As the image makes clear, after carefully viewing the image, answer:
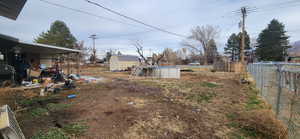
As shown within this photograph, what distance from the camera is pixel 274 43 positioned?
102 feet

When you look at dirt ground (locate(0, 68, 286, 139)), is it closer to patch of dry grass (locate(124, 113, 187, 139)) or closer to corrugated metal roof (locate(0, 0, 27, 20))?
patch of dry grass (locate(124, 113, 187, 139))

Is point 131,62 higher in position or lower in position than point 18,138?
higher

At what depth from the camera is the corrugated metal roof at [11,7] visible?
10.4 ft

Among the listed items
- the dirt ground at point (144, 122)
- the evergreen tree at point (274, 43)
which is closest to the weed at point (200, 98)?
the dirt ground at point (144, 122)

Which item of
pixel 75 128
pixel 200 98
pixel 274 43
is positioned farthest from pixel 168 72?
pixel 274 43

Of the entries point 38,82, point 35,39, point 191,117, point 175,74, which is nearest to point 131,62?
point 175,74

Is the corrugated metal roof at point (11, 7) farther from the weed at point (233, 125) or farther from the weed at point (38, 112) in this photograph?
the weed at point (233, 125)

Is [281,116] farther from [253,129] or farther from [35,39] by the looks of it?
[35,39]

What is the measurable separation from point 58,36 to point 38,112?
35.8 metres

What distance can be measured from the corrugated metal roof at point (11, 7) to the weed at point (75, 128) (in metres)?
3.39

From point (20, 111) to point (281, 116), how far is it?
690 cm

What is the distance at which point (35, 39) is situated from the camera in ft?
99.5

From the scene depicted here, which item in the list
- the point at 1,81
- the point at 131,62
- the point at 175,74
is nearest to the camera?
the point at 1,81

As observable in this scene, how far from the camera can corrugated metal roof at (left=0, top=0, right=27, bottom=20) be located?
10.4 feet
